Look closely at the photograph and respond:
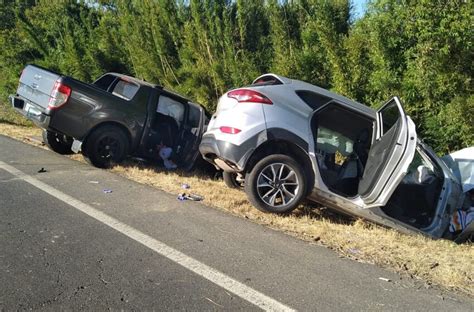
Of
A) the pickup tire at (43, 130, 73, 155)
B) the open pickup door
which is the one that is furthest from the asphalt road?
the pickup tire at (43, 130, 73, 155)

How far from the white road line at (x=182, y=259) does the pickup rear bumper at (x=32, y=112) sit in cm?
163

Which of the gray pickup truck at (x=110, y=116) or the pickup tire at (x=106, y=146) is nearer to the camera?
the gray pickup truck at (x=110, y=116)

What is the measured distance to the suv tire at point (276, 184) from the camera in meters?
6.07

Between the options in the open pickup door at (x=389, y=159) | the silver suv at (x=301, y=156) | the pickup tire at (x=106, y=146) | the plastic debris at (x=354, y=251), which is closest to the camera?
the plastic debris at (x=354, y=251)

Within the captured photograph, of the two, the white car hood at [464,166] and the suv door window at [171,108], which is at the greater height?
the white car hood at [464,166]

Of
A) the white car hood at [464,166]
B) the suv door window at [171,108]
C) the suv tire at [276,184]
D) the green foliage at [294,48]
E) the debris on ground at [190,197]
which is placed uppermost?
the green foliage at [294,48]

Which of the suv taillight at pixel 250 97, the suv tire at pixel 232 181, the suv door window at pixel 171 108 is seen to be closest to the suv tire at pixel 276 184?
the suv taillight at pixel 250 97

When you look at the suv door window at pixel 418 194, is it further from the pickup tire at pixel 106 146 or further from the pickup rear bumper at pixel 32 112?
the pickup rear bumper at pixel 32 112

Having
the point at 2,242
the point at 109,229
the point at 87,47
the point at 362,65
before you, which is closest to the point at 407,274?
the point at 109,229

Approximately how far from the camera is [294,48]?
34.5 ft

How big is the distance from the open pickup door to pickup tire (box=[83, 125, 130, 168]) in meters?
4.10

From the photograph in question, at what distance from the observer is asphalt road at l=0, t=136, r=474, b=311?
12.1ft

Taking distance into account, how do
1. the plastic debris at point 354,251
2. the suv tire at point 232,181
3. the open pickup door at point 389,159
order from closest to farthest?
the plastic debris at point 354,251
the open pickup door at point 389,159
the suv tire at point 232,181

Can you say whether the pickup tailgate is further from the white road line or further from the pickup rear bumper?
the white road line
